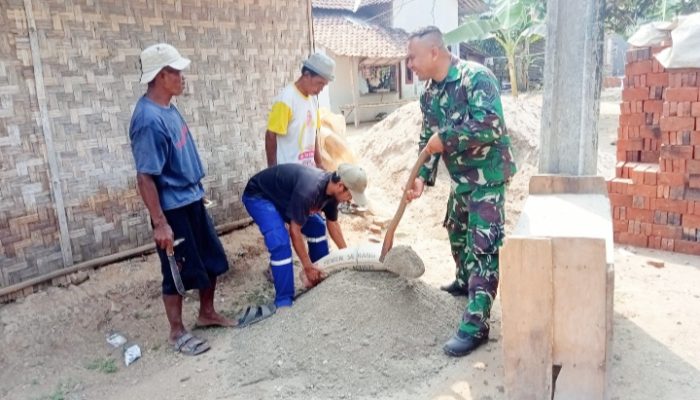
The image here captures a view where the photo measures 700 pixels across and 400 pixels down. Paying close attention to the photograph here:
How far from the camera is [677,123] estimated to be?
15.0ft

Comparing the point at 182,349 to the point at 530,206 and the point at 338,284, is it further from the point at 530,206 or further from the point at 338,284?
the point at 530,206

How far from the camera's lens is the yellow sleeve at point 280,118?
13.2 ft

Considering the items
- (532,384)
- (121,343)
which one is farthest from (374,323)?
(121,343)

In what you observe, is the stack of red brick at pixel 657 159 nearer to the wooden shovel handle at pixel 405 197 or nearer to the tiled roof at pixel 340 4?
the wooden shovel handle at pixel 405 197

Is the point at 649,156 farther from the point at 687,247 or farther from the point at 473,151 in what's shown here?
the point at 473,151

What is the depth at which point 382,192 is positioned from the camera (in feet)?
24.1

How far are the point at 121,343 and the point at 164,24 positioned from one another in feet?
8.04

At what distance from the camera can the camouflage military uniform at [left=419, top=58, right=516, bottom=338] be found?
9.96ft

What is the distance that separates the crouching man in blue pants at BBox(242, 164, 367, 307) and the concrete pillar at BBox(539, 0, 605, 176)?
119 centimetres

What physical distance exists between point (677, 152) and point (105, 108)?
14.5 ft

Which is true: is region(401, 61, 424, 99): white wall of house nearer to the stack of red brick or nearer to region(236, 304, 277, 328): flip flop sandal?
the stack of red brick

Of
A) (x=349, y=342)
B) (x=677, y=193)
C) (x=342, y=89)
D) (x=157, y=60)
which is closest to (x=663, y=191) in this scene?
(x=677, y=193)

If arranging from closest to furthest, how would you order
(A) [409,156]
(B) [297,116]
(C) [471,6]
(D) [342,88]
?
(B) [297,116]
(A) [409,156]
(D) [342,88]
(C) [471,6]

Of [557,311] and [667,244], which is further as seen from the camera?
[667,244]
